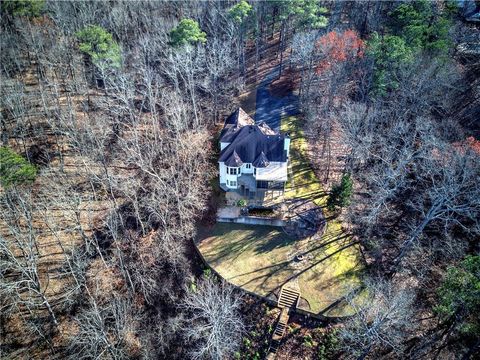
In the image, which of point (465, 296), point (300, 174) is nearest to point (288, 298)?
point (465, 296)

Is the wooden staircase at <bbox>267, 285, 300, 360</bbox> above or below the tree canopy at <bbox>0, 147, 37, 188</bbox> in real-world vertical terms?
below

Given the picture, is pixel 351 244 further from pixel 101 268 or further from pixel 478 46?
pixel 478 46

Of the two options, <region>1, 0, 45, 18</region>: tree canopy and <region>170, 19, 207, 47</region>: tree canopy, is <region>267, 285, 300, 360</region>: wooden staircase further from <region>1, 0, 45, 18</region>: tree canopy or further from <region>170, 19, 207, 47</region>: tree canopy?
<region>1, 0, 45, 18</region>: tree canopy

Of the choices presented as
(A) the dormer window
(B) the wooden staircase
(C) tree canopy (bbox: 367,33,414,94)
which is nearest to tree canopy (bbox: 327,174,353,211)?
(B) the wooden staircase

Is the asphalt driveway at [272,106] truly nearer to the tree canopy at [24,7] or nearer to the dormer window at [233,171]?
the dormer window at [233,171]

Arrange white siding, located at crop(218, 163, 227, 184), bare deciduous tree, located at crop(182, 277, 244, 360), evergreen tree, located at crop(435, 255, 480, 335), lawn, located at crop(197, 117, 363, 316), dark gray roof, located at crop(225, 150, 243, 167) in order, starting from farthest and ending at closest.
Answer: white siding, located at crop(218, 163, 227, 184), dark gray roof, located at crop(225, 150, 243, 167), lawn, located at crop(197, 117, 363, 316), bare deciduous tree, located at crop(182, 277, 244, 360), evergreen tree, located at crop(435, 255, 480, 335)

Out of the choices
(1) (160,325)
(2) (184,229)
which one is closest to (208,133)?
(2) (184,229)

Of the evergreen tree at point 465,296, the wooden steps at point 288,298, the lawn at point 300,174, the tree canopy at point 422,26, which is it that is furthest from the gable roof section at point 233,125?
A: the evergreen tree at point 465,296

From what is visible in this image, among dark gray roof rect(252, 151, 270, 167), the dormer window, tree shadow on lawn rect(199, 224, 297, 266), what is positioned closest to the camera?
tree shadow on lawn rect(199, 224, 297, 266)
